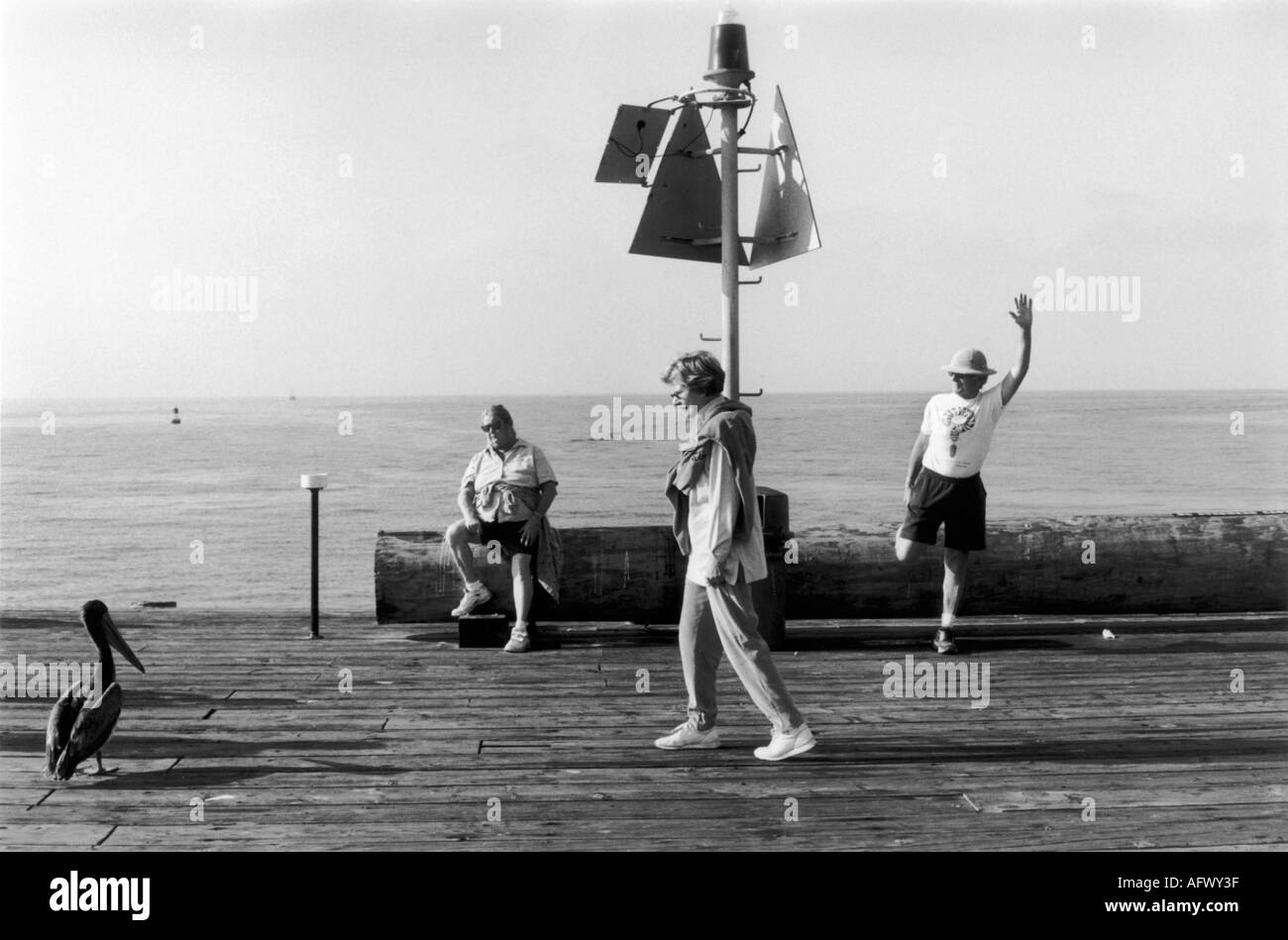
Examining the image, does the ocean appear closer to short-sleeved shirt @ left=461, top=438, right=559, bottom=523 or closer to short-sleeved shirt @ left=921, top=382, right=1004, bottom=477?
short-sleeved shirt @ left=461, top=438, right=559, bottom=523

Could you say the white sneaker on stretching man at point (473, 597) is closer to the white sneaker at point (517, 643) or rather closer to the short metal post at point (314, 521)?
the white sneaker at point (517, 643)

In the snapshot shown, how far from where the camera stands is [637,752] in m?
6.29

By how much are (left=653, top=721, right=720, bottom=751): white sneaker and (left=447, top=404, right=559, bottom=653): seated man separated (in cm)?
274

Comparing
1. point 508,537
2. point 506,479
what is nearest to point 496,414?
point 506,479

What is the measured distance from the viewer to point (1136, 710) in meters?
7.19

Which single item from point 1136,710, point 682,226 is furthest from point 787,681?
point 682,226

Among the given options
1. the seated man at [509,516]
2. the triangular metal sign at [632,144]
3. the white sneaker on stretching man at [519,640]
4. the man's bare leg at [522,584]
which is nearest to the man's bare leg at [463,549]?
the seated man at [509,516]

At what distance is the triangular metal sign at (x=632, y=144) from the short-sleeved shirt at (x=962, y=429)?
2.37m

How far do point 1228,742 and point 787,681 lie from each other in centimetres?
243

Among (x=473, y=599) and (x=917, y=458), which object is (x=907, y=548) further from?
(x=473, y=599)

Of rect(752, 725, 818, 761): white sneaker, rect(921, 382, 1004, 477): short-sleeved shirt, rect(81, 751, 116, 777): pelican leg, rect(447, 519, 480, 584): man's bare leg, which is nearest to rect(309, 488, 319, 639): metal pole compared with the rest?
rect(447, 519, 480, 584): man's bare leg

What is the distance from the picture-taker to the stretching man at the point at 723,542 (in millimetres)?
6004

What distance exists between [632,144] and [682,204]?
49 cm
